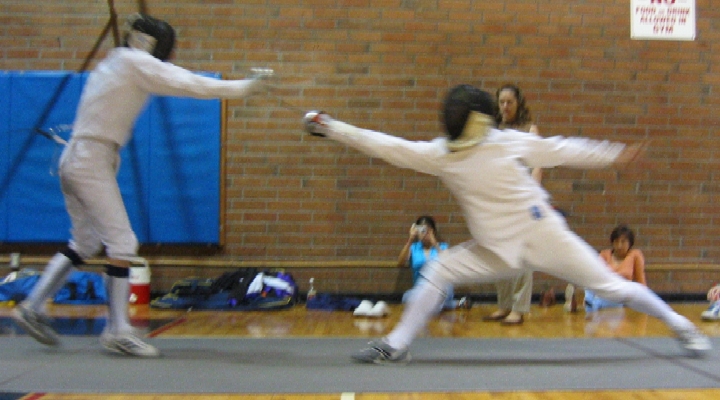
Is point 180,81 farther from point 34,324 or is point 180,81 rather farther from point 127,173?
point 127,173

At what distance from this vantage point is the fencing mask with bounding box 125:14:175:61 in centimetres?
258

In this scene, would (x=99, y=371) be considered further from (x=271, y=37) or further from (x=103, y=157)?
(x=271, y=37)

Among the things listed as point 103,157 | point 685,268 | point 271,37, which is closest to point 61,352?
point 103,157

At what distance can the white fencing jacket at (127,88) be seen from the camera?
2.47 metres

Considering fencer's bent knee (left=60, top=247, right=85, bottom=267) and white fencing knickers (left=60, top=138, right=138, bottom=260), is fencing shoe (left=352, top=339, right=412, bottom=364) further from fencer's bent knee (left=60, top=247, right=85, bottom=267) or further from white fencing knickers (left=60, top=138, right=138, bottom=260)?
fencer's bent knee (left=60, top=247, right=85, bottom=267)

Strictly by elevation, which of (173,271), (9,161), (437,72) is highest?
(437,72)

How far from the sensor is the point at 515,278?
3.51 meters

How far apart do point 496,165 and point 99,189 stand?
5.47ft

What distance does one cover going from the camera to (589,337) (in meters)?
3.04

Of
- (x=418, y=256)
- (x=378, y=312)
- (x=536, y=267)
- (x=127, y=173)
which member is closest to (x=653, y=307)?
(x=536, y=267)

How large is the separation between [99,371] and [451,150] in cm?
160

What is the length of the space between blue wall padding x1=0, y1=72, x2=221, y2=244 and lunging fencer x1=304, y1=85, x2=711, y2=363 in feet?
7.96

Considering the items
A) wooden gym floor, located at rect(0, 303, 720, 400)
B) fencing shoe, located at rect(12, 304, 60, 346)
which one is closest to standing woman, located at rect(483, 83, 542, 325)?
wooden gym floor, located at rect(0, 303, 720, 400)

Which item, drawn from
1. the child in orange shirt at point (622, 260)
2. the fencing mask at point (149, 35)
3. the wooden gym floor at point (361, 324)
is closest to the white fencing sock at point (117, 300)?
the wooden gym floor at point (361, 324)
